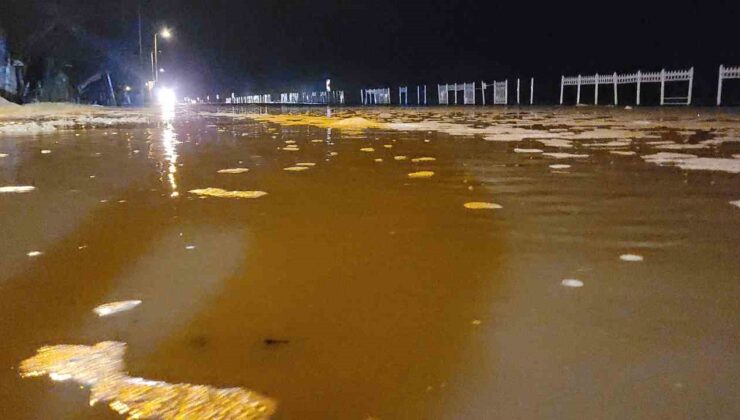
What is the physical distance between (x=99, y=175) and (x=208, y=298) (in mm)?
4312

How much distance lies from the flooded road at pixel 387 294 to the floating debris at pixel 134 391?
0.01 metres

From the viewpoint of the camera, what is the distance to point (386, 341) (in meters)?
2.18

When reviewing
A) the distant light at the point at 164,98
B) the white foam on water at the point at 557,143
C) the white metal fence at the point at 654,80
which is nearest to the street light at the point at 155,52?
the distant light at the point at 164,98

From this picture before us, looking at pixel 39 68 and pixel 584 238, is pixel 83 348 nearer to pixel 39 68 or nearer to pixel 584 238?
pixel 584 238

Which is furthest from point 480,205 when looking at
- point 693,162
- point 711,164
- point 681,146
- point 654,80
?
point 654,80

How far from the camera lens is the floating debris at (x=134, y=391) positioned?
5.71 ft

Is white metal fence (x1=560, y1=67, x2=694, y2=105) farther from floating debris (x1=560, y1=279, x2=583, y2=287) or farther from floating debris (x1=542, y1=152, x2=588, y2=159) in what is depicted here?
floating debris (x1=560, y1=279, x2=583, y2=287)

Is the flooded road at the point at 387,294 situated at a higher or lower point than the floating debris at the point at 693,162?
lower

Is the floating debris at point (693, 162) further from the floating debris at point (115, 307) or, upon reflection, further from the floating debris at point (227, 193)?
the floating debris at point (115, 307)

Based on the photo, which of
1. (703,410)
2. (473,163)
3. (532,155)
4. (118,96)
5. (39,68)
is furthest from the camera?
(118,96)

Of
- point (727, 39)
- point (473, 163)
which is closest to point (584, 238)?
point (473, 163)

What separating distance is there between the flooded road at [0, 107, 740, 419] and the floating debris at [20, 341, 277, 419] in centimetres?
1

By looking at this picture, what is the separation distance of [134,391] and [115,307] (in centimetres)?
77

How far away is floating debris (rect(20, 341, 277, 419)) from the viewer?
Answer: 5.71ft
